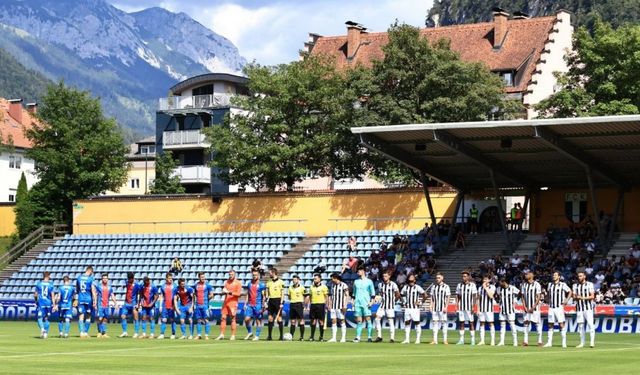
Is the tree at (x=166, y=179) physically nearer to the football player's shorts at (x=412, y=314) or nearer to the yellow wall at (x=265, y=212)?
the yellow wall at (x=265, y=212)

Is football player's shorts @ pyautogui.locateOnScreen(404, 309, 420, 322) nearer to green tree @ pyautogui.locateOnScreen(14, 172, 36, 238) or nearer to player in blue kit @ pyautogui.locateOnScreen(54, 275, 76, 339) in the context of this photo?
player in blue kit @ pyautogui.locateOnScreen(54, 275, 76, 339)

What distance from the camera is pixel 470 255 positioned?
51.0 meters

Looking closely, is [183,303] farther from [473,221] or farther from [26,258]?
[26,258]

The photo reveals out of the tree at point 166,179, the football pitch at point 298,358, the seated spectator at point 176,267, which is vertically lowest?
the football pitch at point 298,358

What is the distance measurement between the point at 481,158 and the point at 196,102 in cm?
4604

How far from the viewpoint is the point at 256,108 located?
2598 inches

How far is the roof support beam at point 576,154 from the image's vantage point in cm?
4300

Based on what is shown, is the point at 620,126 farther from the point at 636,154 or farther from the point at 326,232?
the point at 326,232

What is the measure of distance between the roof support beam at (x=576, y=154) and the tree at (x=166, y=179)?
41.1 meters

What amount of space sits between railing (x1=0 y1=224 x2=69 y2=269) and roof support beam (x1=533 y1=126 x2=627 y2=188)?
3081 cm

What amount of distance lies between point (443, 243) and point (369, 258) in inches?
126

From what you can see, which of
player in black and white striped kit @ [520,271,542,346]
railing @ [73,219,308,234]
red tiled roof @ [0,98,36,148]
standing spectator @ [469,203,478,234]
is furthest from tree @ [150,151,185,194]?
player in black and white striped kit @ [520,271,542,346]

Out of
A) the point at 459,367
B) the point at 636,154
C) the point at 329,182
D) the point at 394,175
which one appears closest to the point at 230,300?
the point at 459,367

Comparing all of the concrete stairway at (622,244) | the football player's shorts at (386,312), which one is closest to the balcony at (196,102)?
the concrete stairway at (622,244)
